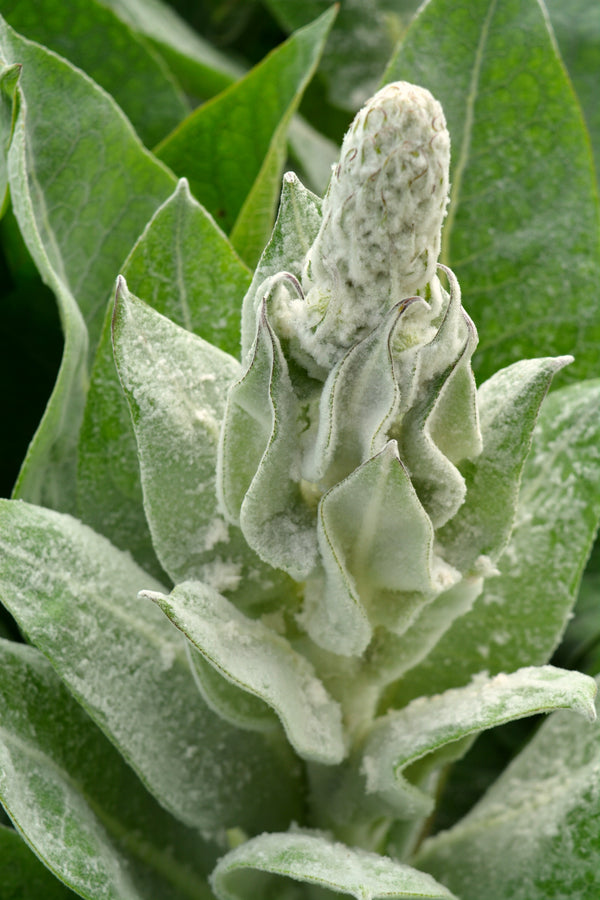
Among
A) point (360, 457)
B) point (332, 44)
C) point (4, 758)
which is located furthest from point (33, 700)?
point (332, 44)

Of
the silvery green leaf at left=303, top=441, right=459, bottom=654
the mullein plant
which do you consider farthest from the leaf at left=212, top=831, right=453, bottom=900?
the silvery green leaf at left=303, top=441, right=459, bottom=654

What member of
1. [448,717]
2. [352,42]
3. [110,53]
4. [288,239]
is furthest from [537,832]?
[352,42]

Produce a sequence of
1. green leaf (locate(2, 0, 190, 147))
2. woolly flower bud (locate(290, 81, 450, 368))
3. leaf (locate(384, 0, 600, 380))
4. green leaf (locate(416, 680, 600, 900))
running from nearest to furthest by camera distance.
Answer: woolly flower bud (locate(290, 81, 450, 368)) < green leaf (locate(416, 680, 600, 900)) < leaf (locate(384, 0, 600, 380)) < green leaf (locate(2, 0, 190, 147))

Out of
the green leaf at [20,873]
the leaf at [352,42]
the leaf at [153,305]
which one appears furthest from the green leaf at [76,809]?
the leaf at [352,42]

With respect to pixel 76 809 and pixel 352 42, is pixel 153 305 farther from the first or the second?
pixel 352 42

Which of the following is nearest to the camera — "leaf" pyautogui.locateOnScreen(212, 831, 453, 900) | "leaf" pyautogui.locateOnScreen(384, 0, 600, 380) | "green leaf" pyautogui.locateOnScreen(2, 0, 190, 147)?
"leaf" pyautogui.locateOnScreen(212, 831, 453, 900)

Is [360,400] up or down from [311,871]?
up

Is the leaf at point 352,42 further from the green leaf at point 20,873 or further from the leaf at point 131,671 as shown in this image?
the green leaf at point 20,873

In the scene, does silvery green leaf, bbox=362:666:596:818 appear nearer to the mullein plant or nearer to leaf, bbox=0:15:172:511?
the mullein plant
